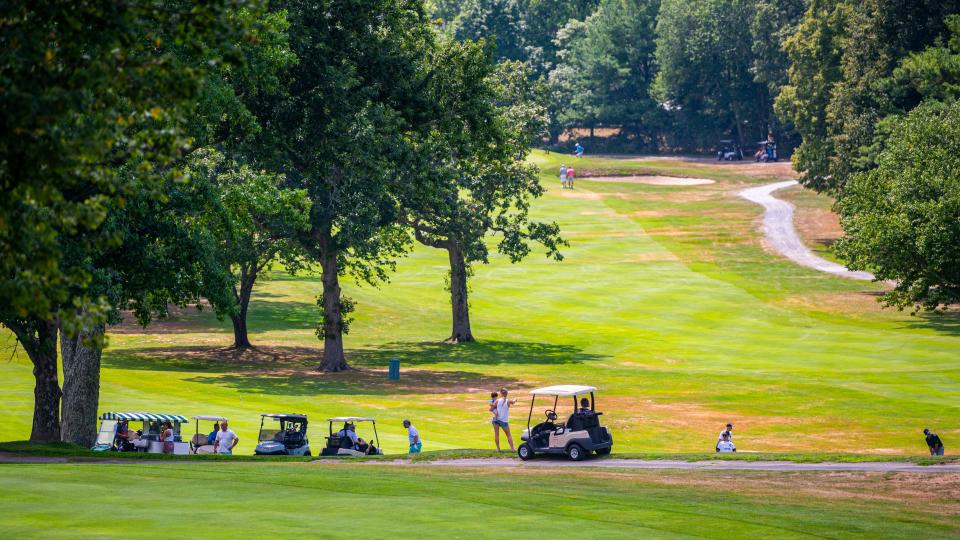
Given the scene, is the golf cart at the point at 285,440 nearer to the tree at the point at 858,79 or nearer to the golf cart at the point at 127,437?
the golf cart at the point at 127,437

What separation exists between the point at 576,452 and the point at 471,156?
2262 centimetres

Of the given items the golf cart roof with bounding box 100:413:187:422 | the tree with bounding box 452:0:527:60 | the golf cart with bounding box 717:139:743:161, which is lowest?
the golf cart roof with bounding box 100:413:187:422

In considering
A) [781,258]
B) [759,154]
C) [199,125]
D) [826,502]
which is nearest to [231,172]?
[199,125]

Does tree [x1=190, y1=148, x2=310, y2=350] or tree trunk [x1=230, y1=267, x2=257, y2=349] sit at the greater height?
tree [x1=190, y1=148, x2=310, y2=350]

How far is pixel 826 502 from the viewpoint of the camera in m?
23.7

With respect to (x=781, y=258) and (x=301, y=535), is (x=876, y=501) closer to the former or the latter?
(x=301, y=535)

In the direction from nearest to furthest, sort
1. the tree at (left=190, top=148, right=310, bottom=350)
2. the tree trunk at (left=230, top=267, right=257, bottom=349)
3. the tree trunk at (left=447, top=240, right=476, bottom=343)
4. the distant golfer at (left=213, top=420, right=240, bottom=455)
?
the tree at (left=190, top=148, right=310, bottom=350)
the distant golfer at (left=213, top=420, right=240, bottom=455)
the tree trunk at (left=230, top=267, right=257, bottom=349)
the tree trunk at (left=447, top=240, right=476, bottom=343)

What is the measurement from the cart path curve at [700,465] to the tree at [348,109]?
17.2 m

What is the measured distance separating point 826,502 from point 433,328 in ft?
163

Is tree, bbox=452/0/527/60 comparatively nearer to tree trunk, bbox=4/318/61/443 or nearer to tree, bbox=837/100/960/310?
tree, bbox=837/100/960/310

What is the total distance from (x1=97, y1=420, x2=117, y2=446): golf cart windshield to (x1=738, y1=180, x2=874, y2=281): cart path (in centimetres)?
5273

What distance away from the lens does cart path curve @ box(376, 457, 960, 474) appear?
1106 inches

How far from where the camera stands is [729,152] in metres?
140

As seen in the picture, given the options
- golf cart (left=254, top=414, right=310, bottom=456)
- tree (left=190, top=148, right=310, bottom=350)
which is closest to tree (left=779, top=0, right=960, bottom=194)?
tree (left=190, top=148, right=310, bottom=350)
